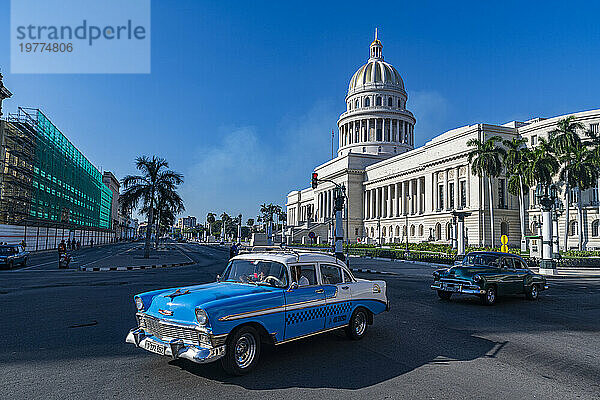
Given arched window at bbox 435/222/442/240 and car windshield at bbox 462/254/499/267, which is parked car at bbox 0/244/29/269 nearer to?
car windshield at bbox 462/254/499/267

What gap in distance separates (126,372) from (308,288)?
2.98m

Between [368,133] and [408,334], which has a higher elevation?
[368,133]

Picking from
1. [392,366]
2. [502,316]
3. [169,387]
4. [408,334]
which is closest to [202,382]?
[169,387]

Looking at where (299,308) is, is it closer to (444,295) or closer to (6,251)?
(444,295)

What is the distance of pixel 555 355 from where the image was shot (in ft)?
24.8

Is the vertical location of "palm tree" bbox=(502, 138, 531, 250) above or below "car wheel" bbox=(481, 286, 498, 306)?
above

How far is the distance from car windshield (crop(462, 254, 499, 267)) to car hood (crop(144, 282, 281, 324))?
991 centimetres

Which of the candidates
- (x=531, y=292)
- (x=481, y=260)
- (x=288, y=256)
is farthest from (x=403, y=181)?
(x=288, y=256)

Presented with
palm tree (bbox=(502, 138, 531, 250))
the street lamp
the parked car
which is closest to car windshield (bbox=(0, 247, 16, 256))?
the parked car

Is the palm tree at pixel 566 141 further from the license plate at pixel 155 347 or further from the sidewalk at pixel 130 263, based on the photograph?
the license plate at pixel 155 347

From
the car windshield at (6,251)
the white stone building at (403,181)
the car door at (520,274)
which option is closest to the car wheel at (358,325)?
the car door at (520,274)

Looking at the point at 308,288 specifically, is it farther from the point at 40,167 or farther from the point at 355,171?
the point at 355,171

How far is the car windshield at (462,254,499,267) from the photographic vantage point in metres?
14.4

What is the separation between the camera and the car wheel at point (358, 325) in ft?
27.0
